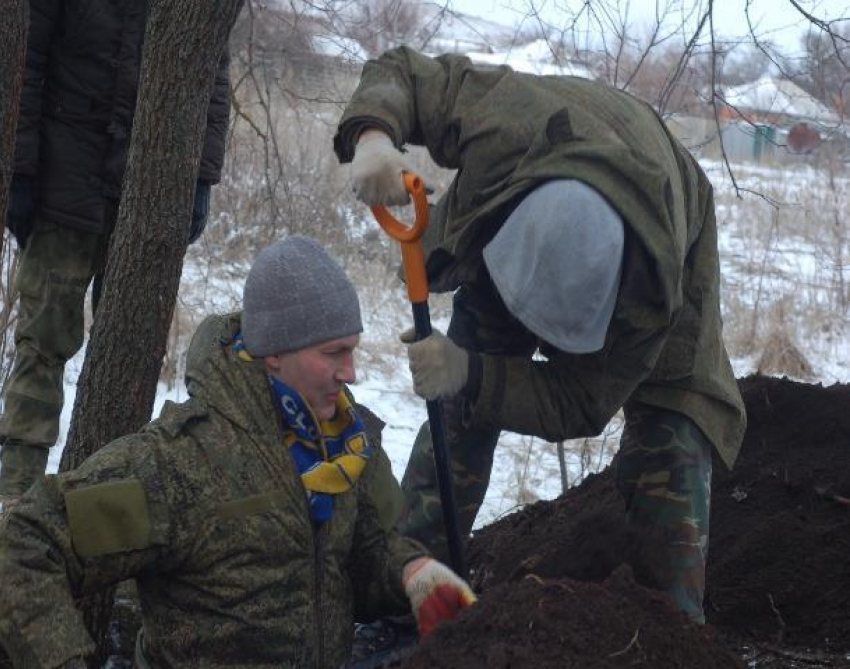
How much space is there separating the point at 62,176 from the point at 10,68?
113cm

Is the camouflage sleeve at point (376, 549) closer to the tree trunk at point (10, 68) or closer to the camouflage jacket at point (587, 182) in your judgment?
the camouflage jacket at point (587, 182)

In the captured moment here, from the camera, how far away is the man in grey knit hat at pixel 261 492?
7.22ft

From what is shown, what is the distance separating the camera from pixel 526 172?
2.44m

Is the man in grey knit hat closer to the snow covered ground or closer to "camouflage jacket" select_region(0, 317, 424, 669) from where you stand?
"camouflage jacket" select_region(0, 317, 424, 669)

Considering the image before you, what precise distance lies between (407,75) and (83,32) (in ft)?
4.60

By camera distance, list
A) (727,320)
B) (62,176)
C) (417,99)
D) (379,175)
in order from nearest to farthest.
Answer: (379,175) < (417,99) < (62,176) < (727,320)

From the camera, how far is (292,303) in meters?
2.28

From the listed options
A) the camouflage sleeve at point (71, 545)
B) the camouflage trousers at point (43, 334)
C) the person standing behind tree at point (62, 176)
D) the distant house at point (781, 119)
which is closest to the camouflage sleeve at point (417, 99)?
the camouflage sleeve at point (71, 545)

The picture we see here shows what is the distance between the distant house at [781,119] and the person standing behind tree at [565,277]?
1427 millimetres

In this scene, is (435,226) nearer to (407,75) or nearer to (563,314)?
(407,75)

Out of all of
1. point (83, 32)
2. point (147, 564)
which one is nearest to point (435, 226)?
point (147, 564)

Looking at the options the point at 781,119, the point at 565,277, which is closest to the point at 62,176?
the point at 565,277

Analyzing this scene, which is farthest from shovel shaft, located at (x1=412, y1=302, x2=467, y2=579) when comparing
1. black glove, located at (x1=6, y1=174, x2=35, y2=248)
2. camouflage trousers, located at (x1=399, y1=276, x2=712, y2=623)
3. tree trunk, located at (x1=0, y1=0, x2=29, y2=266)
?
black glove, located at (x1=6, y1=174, x2=35, y2=248)

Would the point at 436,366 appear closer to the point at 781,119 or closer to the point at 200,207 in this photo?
the point at 200,207
